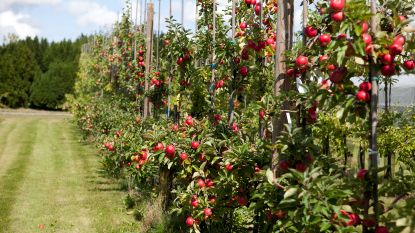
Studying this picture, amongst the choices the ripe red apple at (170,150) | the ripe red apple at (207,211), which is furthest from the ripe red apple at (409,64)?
the ripe red apple at (170,150)

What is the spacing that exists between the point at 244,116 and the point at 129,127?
3.43 metres

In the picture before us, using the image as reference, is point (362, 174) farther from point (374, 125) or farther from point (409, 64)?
point (409, 64)

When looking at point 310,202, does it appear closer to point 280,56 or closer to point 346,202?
point 346,202

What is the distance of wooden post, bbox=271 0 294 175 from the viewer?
10.9 ft

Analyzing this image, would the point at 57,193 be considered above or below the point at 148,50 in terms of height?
below

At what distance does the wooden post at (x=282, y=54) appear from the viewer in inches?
131

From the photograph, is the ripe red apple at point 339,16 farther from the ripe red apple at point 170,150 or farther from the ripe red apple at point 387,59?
the ripe red apple at point 170,150

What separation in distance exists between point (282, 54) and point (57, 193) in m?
6.74

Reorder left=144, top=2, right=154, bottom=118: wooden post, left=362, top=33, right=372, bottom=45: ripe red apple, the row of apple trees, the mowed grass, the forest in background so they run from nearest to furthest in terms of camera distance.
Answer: left=362, top=33, right=372, bottom=45: ripe red apple < the row of apple trees < the mowed grass < left=144, top=2, right=154, bottom=118: wooden post < the forest in background

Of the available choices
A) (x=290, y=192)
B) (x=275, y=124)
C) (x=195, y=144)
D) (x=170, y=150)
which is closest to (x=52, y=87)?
(x=170, y=150)

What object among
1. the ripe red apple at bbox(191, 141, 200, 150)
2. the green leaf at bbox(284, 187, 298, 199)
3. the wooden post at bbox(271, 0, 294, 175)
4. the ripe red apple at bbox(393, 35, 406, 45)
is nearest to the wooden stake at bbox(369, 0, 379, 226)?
the ripe red apple at bbox(393, 35, 406, 45)

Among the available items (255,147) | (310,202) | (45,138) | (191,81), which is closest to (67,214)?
(191,81)

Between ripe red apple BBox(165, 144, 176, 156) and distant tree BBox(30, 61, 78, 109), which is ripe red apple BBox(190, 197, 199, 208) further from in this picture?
distant tree BBox(30, 61, 78, 109)

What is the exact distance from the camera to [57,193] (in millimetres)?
8719
